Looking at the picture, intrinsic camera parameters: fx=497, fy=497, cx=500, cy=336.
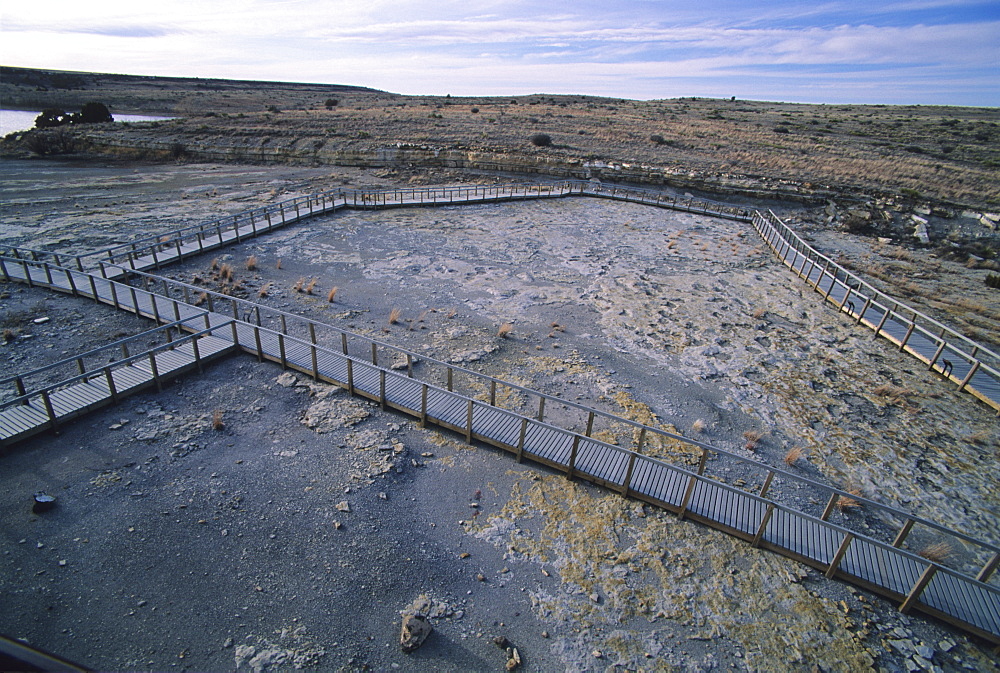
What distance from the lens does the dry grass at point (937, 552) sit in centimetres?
768

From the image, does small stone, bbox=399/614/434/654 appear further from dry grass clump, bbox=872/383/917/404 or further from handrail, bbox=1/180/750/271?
handrail, bbox=1/180/750/271

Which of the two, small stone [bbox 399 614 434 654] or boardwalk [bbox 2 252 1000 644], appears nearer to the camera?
small stone [bbox 399 614 434 654]

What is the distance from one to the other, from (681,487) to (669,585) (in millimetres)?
1912

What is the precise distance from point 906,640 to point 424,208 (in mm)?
28039

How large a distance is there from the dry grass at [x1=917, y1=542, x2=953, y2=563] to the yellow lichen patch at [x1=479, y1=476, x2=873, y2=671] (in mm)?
2289

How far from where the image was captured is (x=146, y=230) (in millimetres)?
24328

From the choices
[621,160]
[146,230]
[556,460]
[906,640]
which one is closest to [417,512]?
[556,460]

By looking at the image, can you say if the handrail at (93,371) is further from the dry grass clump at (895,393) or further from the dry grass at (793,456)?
the dry grass clump at (895,393)

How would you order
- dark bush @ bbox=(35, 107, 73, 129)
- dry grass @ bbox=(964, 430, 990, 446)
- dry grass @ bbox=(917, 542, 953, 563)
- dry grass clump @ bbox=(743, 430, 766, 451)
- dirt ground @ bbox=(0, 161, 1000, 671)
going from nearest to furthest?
dirt ground @ bbox=(0, 161, 1000, 671) < dry grass @ bbox=(917, 542, 953, 563) < dry grass clump @ bbox=(743, 430, 766, 451) < dry grass @ bbox=(964, 430, 990, 446) < dark bush @ bbox=(35, 107, 73, 129)

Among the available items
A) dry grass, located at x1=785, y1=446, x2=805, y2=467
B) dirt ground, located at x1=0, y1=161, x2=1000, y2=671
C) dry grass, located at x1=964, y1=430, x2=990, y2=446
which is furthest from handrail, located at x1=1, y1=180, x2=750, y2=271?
dry grass, located at x1=964, y1=430, x2=990, y2=446

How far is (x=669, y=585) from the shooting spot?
682 centimetres

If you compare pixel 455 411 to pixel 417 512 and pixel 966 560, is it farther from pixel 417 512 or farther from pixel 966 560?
pixel 966 560

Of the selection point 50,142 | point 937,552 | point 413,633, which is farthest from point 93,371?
point 50,142

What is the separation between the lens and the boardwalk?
668 centimetres
